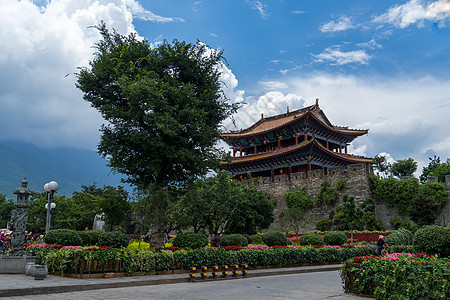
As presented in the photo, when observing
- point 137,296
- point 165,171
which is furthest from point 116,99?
point 137,296

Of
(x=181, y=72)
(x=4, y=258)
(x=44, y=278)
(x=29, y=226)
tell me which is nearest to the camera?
(x=44, y=278)

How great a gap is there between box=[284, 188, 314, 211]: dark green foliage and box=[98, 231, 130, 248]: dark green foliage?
27462mm

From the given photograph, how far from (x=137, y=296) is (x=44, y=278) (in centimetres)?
418

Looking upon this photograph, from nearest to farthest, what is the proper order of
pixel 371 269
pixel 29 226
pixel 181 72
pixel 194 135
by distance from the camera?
pixel 371 269 → pixel 194 135 → pixel 181 72 → pixel 29 226

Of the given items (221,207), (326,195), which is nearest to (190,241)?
(221,207)

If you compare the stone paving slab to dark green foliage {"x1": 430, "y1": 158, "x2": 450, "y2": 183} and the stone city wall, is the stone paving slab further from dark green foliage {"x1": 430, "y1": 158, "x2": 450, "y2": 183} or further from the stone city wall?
dark green foliage {"x1": 430, "y1": 158, "x2": 450, "y2": 183}

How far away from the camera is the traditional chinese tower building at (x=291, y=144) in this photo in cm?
4484

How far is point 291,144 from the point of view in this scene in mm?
50156

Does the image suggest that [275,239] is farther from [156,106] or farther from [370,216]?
[370,216]

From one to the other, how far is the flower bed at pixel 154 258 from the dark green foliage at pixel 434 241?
26.7 feet

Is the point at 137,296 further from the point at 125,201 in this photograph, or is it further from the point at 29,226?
the point at 29,226

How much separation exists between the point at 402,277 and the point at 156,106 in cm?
1125

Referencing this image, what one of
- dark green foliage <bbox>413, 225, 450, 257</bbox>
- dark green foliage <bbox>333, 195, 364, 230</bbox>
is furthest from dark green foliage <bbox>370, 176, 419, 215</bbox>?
dark green foliage <bbox>413, 225, 450, 257</bbox>

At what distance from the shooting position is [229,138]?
54000 millimetres
